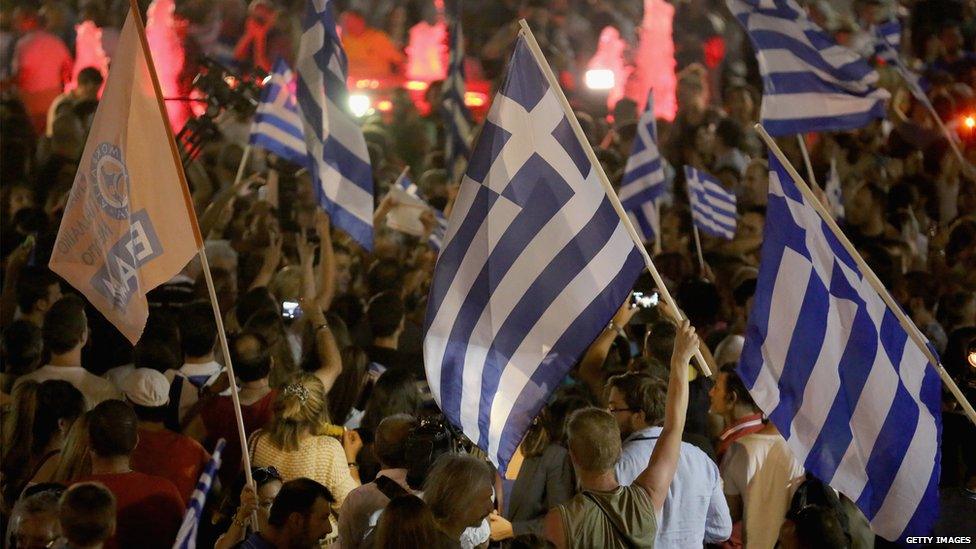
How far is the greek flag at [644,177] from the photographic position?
11.1 m

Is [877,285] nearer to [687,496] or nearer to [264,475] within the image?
[687,496]

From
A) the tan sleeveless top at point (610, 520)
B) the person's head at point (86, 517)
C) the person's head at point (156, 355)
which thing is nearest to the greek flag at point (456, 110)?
the person's head at point (156, 355)

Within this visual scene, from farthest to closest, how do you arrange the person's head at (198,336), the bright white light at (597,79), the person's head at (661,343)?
the bright white light at (597,79) < the person's head at (198,336) < the person's head at (661,343)

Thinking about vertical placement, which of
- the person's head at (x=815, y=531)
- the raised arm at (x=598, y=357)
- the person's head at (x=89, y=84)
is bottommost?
the person's head at (x=89, y=84)

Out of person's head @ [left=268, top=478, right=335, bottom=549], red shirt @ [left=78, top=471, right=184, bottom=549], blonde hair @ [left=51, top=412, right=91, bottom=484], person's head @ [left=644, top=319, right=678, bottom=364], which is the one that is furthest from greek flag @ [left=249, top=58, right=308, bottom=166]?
person's head @ [left=268, top=478, right=335, bottom=549]

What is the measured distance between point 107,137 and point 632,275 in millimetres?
2385

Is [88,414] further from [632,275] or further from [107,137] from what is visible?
[632,275]

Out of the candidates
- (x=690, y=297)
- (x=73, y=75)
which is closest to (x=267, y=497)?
(x=690, y=297)

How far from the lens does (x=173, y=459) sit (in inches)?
229

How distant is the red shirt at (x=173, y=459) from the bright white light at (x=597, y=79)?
54.8 ft

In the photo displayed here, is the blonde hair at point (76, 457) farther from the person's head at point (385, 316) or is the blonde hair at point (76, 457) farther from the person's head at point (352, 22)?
the person's head at point (352, 22)

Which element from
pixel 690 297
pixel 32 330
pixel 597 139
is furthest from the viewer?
pixel 597 139

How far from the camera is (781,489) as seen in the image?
604 centimetres

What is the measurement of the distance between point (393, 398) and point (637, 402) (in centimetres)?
128
